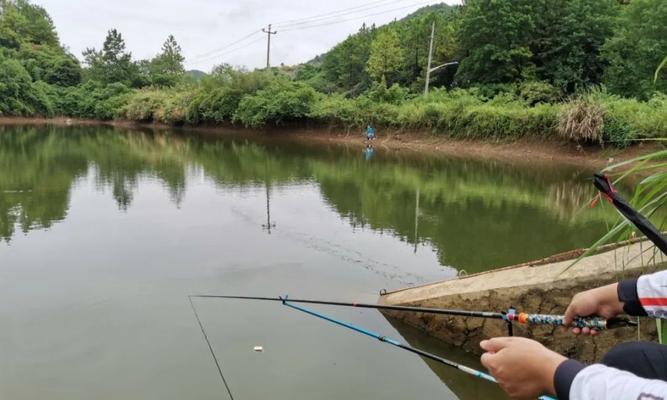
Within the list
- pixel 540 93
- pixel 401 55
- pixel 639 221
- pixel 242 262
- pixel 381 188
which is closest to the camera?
pixel 639 221

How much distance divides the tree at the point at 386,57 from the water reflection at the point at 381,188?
61.6 ft

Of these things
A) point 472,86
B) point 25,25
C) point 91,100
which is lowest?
point 91,100

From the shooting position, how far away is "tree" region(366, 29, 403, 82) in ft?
127

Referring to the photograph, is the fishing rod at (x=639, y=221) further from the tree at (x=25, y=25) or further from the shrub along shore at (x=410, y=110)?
the tree at (x=25, y=25)

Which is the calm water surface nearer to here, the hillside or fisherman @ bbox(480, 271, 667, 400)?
fisherman @ bbox(480, 271, 667, 400)

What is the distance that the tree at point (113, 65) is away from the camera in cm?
5075

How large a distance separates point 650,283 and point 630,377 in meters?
0.59

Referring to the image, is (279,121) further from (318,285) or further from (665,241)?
(665,241)

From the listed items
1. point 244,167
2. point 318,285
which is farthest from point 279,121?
point 318,285

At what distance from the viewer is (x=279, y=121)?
29.5 metres

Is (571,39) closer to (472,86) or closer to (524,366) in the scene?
(472,86)

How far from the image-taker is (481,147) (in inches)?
830

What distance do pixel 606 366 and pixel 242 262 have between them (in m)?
5.86

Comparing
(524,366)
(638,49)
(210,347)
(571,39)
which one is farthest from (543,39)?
(524,366)
